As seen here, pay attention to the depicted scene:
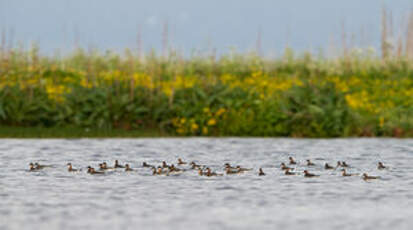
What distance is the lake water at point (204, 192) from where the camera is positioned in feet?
20.4

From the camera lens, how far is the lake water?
623 centimetres

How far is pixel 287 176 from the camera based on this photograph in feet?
30.1

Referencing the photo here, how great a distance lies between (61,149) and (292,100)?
17.1 feet

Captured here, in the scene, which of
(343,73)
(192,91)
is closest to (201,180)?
(192,91)

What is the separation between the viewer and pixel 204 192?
7.85 meters

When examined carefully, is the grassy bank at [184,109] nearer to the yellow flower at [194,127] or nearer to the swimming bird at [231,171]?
the yellow flower at [194,127]

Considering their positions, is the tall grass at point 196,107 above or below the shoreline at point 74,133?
above

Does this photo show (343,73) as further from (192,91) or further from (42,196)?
(42,196)

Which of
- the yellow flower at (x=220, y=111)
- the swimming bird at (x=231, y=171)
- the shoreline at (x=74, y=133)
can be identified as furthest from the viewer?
the yellow flower at (x=220, y=111)

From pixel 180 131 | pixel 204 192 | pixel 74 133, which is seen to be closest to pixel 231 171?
pixel 204 192

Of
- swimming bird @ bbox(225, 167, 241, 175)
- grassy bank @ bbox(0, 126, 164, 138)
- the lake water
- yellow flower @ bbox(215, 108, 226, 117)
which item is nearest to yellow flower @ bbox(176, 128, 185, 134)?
grassy bank @ bbox(0, 126, 164, 138)

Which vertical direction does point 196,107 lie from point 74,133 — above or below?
above

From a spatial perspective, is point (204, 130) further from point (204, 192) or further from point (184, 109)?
point (204, 192)

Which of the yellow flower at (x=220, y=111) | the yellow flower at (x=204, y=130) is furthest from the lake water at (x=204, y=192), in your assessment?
the yellow flower at (x=220, y=111)
